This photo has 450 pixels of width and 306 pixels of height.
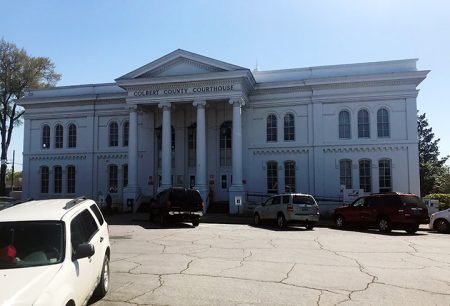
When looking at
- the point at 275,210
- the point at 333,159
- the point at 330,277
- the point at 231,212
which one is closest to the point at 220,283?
the point at 330,277

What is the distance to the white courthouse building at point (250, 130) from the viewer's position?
3019cm

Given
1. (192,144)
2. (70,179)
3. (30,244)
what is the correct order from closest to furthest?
1. (30,244)
2. (192,144)
3. (70,179)

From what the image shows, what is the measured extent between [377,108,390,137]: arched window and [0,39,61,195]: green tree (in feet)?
116

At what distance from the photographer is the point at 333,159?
31172 millimetres

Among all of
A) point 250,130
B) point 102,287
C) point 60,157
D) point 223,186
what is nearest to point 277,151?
point 250,130

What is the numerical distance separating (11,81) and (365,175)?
3674 centimetres

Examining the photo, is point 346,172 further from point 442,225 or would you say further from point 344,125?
point 442,225

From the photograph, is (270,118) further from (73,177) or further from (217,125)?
(73,177)

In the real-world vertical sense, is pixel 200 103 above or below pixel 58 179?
above

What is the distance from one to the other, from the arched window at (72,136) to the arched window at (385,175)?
949 inches

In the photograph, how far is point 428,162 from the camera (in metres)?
50.3

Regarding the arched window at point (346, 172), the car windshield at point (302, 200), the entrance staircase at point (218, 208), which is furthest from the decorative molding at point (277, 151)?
the car windshield at point (302, 200)

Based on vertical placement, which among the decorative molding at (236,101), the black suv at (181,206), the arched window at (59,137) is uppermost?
the decorative molding at (236,101)

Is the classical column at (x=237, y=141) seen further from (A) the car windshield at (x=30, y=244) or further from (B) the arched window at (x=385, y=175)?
(A) the car windshield at (x=30, y=244)
